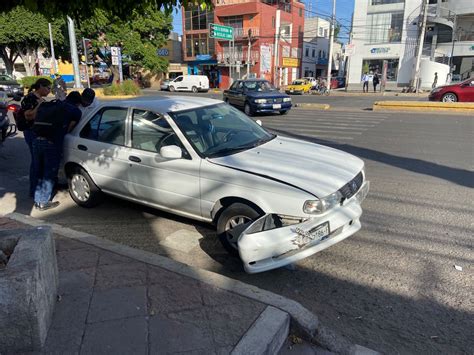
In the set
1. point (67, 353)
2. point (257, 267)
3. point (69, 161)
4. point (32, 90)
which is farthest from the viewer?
point (32, 90)

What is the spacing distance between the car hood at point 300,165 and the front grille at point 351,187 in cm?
5

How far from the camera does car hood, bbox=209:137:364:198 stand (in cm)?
353

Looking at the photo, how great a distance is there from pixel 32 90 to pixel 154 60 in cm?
4056

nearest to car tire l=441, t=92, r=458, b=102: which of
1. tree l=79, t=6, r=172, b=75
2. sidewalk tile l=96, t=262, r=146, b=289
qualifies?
sidewalk tile l=96, t=262, r=146, b=289

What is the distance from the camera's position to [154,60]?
44.3 meters

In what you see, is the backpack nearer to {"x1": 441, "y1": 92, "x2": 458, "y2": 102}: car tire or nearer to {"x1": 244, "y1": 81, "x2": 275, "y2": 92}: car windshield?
{"x1": 244, "y1": 81, "x2": 275, "y2": 92}: car windshield

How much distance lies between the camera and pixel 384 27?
42250 millimetres

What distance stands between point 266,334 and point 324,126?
37.0 ft

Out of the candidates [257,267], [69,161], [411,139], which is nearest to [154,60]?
[411,139]

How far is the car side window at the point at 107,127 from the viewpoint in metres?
4.83

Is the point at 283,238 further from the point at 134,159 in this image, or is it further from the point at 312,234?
the point at 134,159

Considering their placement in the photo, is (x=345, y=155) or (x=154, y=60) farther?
(x=154, y=60)

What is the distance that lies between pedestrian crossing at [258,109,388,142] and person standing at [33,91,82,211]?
7.15 m

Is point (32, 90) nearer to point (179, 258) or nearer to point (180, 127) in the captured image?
point (180, 127)
